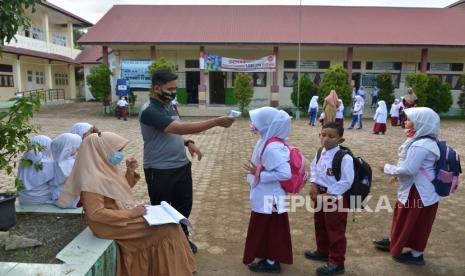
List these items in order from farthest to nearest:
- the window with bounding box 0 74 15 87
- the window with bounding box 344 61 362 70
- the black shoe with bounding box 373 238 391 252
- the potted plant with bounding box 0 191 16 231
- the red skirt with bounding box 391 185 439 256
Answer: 1. the window with bounding box 0 74 15 87
2. the window with bounding box 344 61 362 70
3. the black shoe with bounding box 373 238 391 252
4. the red skirt with bounding box 391 185 439 256
5. the potted plant with bounding box 0 191 16 231

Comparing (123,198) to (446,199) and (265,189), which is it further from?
(446,199)

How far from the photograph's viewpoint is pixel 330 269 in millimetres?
3219

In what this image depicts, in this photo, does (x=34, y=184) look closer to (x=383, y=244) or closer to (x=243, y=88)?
(x=383, y=244)

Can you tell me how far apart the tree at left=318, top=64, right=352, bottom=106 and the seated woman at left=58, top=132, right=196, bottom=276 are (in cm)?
1614

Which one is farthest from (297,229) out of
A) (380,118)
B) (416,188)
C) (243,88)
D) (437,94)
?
(437,94)

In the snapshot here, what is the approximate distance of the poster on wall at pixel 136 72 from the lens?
18.3 metres

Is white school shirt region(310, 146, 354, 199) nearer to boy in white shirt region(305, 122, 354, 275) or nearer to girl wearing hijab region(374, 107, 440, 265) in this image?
boy in white shirt region(305, 122, 354, 275)

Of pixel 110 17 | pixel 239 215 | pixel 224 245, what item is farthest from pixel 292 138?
pixel 110 17

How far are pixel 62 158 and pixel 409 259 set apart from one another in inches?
134

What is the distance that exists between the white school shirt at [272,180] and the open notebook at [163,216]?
2.37 ft

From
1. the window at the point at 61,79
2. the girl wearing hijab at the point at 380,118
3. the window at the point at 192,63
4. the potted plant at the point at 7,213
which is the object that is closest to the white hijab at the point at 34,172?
the potted plant at the point at 7,213

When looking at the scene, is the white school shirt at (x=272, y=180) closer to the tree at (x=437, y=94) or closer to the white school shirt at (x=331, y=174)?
the white school shirt at (x=331, y=174)

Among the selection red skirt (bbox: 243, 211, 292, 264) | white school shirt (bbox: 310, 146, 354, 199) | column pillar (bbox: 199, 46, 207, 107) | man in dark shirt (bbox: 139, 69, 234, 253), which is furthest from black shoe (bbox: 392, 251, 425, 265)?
column pillar (bbox: 199, 46, 207, 107)

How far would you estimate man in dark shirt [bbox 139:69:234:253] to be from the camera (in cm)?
291
